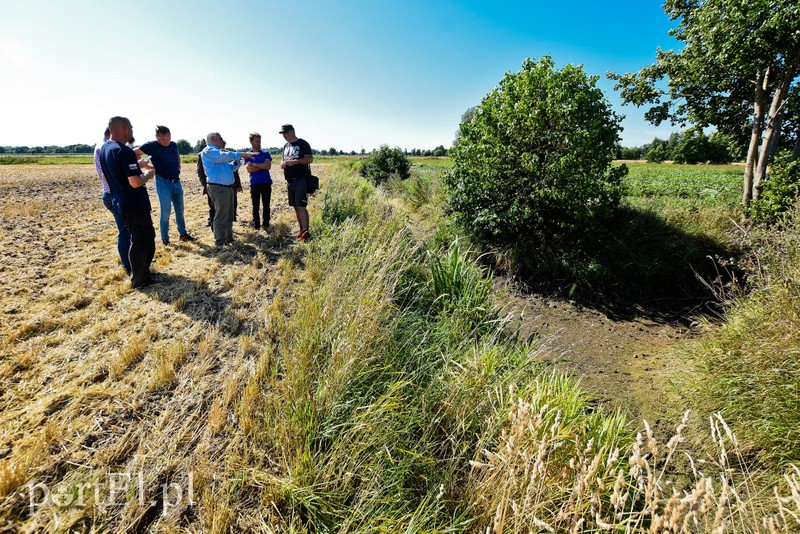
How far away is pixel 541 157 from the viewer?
18.4 ft

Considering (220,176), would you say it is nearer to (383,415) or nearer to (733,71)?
(383,415)

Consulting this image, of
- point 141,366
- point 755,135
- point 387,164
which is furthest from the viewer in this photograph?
point 387,164

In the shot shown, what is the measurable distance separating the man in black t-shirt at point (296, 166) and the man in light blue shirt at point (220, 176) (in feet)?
2.83

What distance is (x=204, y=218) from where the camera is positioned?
27.8 feet

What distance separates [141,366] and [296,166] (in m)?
4.48

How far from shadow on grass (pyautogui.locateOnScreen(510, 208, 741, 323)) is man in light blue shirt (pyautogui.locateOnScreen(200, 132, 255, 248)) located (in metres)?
5.46

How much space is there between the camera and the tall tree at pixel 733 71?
19.4 feet

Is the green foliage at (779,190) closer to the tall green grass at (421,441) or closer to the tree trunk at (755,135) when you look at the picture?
the tree trunk at (755,135)

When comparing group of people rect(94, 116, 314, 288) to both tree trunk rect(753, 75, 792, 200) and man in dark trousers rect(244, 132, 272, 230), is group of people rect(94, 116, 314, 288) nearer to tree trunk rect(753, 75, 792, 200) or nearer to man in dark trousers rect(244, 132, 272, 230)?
man in dark trousers rect(244, 132, 272, 230)

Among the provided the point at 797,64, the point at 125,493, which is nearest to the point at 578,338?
the point at 125,493

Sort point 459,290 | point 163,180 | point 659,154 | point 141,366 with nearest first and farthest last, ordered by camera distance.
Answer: point 141,366
point 459,290
point 163,180
point 659,154

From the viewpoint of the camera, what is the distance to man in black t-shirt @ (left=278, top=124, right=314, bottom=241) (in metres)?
6.00

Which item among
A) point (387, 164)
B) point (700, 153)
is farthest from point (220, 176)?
point (700, 153)

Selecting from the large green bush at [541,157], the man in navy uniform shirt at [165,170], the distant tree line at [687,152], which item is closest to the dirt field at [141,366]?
the man in navy uniform shirt at [165,170]
